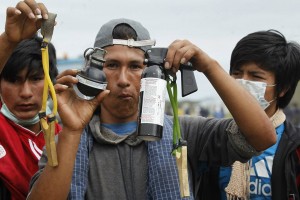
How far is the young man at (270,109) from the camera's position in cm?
318

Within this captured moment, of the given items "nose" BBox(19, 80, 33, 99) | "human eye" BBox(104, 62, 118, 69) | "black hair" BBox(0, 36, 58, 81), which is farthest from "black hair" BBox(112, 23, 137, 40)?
"nose" BBox(19, 80, 33, 99)

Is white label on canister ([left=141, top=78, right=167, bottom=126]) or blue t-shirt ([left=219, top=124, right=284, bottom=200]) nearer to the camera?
white label on canister ([left=141, top=78, right=167, bottom=126])

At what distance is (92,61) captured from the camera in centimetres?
239

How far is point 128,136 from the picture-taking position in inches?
105

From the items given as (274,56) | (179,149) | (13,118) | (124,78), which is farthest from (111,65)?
(274,56)

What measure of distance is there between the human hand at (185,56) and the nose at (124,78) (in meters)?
0.37

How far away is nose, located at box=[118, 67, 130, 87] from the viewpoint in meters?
2.66

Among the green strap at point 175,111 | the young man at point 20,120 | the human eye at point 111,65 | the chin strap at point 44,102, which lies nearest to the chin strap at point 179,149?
the green strap at point 175,111

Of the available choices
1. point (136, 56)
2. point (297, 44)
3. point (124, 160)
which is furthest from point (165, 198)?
point (297, 44)

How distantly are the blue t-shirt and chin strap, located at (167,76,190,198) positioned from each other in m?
0.96

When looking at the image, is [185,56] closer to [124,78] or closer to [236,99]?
[236,99]

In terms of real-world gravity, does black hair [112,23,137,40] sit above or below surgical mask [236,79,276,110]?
above

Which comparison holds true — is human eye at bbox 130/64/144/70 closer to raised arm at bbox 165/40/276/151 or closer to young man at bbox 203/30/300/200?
raised arm at bbox 165/40/276/151

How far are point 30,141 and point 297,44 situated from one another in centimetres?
190
